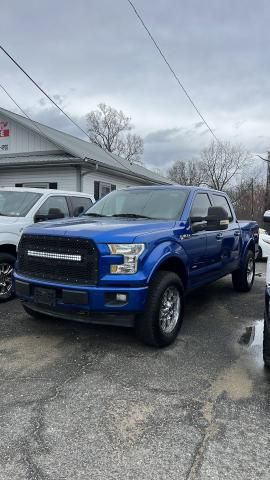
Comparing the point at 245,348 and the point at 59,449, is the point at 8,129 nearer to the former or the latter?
the point at 245,348

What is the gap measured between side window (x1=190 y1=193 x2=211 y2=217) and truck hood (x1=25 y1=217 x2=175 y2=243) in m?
→ 0.64

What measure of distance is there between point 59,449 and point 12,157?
14.9m

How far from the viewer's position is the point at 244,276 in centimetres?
784

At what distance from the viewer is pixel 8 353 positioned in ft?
14.9

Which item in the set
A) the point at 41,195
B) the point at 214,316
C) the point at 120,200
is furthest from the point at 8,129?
the point at 214,316

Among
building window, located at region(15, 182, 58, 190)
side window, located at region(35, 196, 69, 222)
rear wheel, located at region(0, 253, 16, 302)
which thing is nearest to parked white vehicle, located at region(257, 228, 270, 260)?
side window, located at region(35, 196, 69, 222)

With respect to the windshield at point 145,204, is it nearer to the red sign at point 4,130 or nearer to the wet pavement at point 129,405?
the wet pavement at point 129,405

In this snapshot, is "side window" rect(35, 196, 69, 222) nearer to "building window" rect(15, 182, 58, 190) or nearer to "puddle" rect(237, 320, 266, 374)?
"puddle" rect(237, 320, 266, 374)

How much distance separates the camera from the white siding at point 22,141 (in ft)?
52.4

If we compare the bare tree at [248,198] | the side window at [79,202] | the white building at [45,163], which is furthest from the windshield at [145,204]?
the bare tree at [248,198]

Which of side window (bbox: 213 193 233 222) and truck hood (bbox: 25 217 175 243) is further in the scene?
side window (bbox: 213 193 233 222)

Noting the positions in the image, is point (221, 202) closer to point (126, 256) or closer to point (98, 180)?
point (126, 256)

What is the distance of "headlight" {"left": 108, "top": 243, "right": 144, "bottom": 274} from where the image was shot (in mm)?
4273

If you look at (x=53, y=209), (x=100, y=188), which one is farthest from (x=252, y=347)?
(x=100, y=188)
